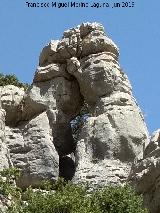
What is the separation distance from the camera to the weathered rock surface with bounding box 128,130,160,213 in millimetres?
26055

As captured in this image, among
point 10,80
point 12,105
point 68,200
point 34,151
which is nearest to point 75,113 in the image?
point 12,105

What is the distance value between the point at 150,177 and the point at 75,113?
36.3ft

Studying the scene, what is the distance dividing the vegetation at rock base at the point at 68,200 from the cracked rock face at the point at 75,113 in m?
6.75

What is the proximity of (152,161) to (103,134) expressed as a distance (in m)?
6.33

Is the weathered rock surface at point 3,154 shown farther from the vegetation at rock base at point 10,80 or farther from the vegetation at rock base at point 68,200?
the vegetation at rock base at point 10,80

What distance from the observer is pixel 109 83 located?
116ft

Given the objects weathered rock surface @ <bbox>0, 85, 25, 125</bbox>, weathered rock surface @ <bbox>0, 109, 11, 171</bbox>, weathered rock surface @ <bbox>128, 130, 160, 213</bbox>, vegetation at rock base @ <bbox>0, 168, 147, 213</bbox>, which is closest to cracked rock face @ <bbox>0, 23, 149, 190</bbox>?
weathered rock surface @ <bbox>0, 85, 25, 125</bbox>

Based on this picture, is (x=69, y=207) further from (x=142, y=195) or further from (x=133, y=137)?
(x=133, y=137)

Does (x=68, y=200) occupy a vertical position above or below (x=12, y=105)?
below

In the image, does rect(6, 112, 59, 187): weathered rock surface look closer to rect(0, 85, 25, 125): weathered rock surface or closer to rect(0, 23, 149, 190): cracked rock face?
rect(0, 23, 149, 190): cracked rock face

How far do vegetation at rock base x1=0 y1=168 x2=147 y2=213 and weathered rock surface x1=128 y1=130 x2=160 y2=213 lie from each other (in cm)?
195

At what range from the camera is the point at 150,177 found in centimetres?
2675

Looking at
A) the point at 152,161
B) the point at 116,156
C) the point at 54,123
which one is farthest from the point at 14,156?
the point at 152,161

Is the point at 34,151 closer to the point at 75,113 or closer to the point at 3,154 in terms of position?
the point at 75,113
